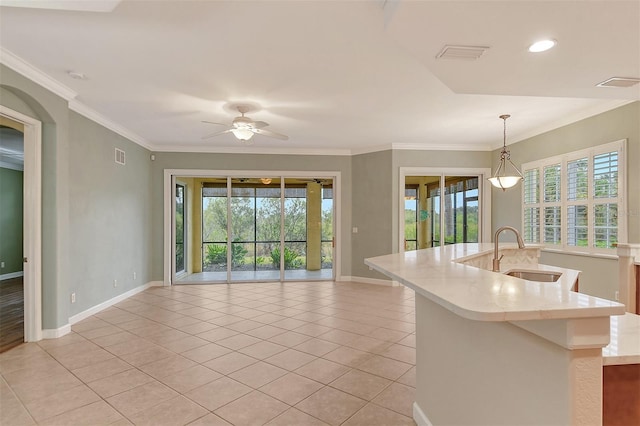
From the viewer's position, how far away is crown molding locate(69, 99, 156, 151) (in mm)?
4188

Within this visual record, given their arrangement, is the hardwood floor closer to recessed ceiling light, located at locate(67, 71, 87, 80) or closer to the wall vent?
the wall vent

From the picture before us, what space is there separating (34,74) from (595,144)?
657 centimetres

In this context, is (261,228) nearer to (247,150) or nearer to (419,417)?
(247,150)

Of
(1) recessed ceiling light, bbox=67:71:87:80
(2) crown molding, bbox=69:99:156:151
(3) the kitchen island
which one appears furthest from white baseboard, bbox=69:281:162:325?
(3) the kitchen island

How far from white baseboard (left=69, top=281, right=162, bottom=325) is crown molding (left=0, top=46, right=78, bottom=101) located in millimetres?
2696

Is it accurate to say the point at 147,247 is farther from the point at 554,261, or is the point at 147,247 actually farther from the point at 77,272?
the point at 554,261

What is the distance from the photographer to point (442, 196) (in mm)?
6727

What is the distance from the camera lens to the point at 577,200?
4652mm

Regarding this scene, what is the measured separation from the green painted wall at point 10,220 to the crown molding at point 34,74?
535 cm

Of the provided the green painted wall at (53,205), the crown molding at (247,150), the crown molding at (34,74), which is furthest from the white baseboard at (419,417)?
the crown molding at (247,150)

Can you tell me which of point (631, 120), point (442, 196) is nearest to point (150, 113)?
point (442, 196)

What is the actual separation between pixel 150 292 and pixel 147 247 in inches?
35.8

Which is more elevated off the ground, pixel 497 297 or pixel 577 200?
pixel 577 200

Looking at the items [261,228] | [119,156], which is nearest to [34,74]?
[119,156]
